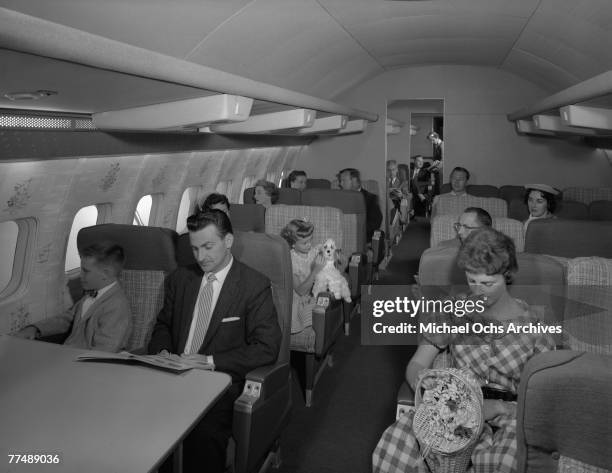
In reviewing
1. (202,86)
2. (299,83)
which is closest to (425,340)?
(202,86)

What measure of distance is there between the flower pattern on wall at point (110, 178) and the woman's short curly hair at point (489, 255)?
3181mm

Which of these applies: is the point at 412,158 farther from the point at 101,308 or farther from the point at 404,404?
the point at 404,404

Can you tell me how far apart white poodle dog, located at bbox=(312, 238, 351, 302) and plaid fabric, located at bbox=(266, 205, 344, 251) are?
0.98ft

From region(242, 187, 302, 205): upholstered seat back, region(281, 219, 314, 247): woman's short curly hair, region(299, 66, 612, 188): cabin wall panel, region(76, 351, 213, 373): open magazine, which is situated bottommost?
region(76, 351, 213, 373): open magazine

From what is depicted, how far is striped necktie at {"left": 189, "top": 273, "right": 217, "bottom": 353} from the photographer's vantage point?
3.16 metres

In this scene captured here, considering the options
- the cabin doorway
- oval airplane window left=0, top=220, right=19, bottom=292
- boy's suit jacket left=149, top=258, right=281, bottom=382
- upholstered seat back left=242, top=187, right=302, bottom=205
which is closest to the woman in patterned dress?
boy's suit jacket left=149, top=258, right=281, bottom=382

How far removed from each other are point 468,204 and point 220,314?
3795 millimetres

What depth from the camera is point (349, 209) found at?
656 centimetres

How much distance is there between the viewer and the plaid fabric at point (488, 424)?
2316 millimetres

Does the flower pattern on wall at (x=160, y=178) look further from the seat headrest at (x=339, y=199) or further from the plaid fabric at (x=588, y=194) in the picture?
the plaid fabric at (x=588, y=194)

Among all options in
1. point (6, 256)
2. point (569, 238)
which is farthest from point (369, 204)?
point (6, 256)

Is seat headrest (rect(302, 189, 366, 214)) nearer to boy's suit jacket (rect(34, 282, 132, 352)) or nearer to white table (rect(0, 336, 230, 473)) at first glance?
boy's suit jacket (rect(34, 282, 132, 352))

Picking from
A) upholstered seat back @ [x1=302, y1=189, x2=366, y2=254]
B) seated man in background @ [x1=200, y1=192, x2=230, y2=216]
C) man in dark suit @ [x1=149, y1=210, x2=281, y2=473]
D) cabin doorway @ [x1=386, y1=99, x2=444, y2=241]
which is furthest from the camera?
cabin doorway @ [x1=386, y1=99, x2=444, y2=241]

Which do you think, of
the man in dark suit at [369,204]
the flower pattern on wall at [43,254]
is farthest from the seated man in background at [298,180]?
the flower pattern on wall at [43,254]
